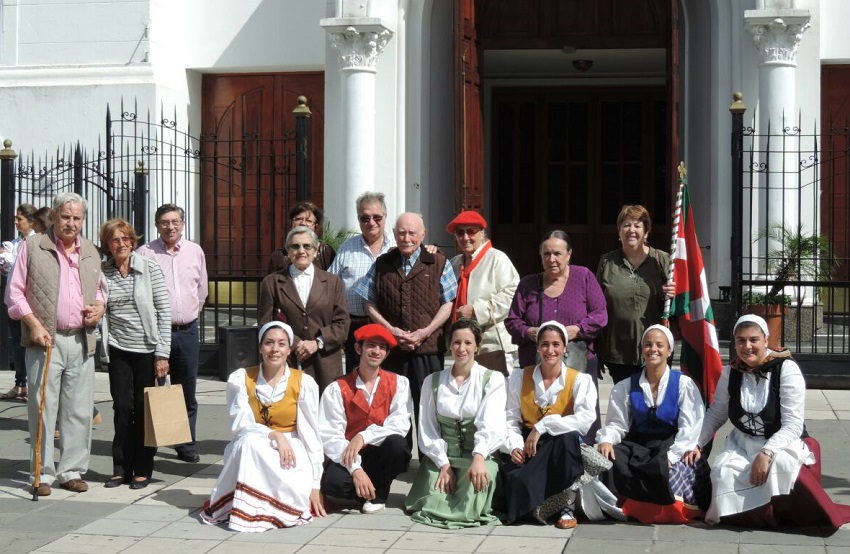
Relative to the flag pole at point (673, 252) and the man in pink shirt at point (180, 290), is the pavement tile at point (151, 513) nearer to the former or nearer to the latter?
the man in pink shirt at point (180, 290)

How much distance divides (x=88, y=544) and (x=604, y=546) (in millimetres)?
2619

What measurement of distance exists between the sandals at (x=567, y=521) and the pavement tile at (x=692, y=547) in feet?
1.82

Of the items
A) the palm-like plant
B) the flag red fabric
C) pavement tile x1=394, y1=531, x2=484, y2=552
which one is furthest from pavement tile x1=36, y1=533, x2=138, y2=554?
the palm-like plant

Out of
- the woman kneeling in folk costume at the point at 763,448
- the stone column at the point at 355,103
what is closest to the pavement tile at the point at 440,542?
the woman kneeling in folk costume at the point at 763,448

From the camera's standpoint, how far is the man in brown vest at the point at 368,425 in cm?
720

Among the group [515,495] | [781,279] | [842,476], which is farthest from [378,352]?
[781,279]

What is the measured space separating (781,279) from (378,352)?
6.16 m

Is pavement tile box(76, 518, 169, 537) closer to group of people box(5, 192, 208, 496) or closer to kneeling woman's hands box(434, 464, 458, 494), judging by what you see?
group of people box(5, 192, 208, 496)

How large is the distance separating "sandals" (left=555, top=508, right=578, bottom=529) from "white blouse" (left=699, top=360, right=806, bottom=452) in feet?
2.90

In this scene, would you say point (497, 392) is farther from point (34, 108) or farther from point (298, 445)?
point (34, 108)

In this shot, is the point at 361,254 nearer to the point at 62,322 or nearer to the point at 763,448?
the point at 62,322

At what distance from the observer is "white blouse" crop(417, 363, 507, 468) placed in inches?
279

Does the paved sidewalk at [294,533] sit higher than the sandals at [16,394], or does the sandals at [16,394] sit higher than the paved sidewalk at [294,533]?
the sandals at [16,394]

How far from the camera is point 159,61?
15.2 metres
